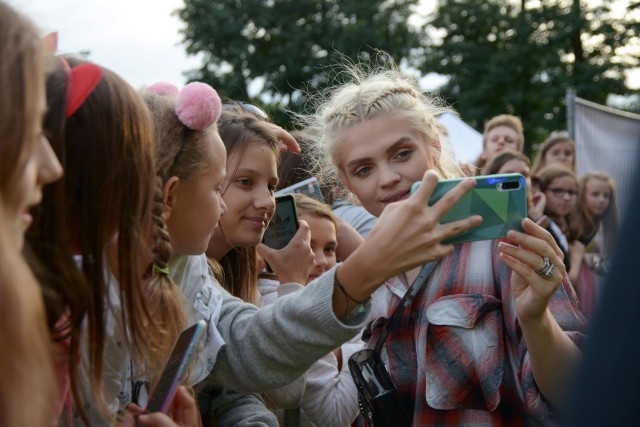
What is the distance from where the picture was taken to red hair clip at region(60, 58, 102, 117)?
5.58 ft

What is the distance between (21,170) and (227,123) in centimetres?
176

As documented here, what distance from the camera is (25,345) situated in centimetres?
127

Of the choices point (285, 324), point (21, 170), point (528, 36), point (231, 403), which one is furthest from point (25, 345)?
point (528, 36)

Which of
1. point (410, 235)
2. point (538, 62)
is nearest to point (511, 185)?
point (410, 235)

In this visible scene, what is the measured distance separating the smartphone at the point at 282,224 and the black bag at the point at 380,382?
0.74 meters

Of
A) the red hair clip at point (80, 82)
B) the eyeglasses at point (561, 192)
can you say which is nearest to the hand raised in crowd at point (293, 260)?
the red hair clip at point (80, 82)

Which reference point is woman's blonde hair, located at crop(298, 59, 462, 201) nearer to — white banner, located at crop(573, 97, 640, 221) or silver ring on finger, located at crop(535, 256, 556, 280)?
silver ring on finger, located at crop(535, 256, 556, 280)

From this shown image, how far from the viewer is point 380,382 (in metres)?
2.37

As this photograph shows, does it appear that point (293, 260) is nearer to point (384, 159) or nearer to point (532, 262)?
point (384, 159)

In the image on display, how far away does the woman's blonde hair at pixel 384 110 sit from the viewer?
2707 millimetres

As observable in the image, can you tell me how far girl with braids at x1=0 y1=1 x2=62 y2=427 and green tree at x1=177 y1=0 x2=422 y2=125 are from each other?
29.2 meters

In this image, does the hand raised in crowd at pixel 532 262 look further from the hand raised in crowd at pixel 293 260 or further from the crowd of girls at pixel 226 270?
the hand raised in crowd at pixel 293 260

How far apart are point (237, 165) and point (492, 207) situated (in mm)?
1166

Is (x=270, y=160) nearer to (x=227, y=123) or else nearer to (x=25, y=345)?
(x=227, y=123)
